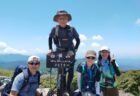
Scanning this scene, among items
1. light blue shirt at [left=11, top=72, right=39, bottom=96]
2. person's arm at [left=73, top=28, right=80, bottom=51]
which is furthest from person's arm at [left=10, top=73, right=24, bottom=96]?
person's arm at [left=73, top=28, right=80, bottom=51]

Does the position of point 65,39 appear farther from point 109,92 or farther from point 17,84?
point 17,84

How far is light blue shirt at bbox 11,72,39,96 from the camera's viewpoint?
1017 cm

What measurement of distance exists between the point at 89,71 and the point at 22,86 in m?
2.35

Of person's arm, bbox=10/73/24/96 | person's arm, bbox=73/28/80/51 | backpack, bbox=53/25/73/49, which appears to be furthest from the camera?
person's arm, bbox=73/28/80/51

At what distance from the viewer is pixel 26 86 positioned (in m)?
10.3

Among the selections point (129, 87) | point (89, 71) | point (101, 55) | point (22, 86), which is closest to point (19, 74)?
point (22, 86)

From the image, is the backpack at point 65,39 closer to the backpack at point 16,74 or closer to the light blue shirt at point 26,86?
the backpack at point 16,74

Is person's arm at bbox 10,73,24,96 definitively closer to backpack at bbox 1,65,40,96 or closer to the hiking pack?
backpack at bbox 1,65,40,96

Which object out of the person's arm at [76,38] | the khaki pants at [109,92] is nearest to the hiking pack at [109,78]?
the khaki pants at [109,92]

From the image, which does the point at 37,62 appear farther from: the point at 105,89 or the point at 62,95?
the point at 105,89

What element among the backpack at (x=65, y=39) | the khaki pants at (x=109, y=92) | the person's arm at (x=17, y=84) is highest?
the backpack at (x=65, y=39)

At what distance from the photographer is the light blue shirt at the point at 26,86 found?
1017 centimetres

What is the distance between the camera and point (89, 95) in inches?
442

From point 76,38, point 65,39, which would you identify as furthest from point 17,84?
point 76,38
